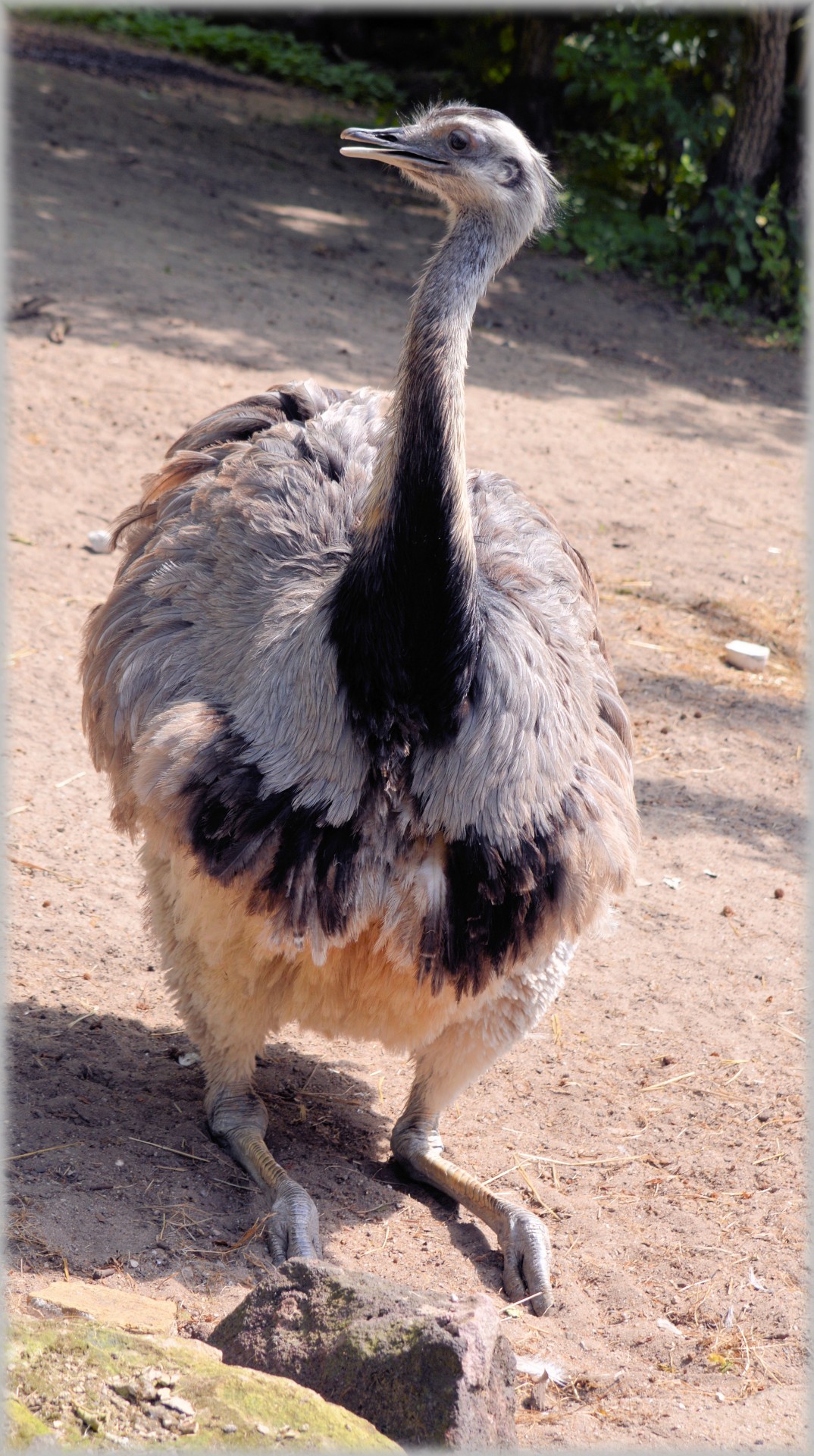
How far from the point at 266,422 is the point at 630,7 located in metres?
9.67

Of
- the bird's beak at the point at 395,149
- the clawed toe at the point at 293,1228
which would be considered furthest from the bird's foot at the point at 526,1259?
the bird's beak at the point at 395,149

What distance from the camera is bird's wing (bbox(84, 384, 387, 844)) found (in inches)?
123

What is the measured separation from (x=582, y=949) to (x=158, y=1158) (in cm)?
174

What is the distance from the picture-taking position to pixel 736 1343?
3.27 m

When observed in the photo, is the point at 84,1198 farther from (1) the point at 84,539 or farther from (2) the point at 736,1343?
(1) the point at 84,539

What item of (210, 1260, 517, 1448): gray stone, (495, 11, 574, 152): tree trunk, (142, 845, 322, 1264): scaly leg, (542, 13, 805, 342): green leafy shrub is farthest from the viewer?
(495, 11, 574, 152): tree trunk

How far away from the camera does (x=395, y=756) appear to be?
3059 millimetres

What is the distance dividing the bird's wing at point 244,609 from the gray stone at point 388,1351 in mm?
921

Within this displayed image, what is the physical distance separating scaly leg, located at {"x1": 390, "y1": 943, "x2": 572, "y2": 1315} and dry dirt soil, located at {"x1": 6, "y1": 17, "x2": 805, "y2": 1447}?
0.07m

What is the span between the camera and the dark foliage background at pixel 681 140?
11664 mm

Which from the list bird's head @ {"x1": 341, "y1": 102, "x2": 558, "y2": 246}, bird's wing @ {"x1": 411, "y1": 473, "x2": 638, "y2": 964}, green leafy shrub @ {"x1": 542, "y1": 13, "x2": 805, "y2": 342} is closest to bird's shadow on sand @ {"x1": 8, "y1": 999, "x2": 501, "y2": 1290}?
bird's wing @ {"x1": 411, "y1": 473, "x2": 638, "y2": 964}

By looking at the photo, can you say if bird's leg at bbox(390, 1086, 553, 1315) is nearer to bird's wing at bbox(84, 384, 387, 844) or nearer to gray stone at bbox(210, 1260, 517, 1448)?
gray stone at bbox(210, 1260, 517, 1448)

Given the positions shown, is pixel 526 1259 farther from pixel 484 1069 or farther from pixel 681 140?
pixel 681 140

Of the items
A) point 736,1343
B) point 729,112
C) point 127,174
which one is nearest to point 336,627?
point 736,1343
